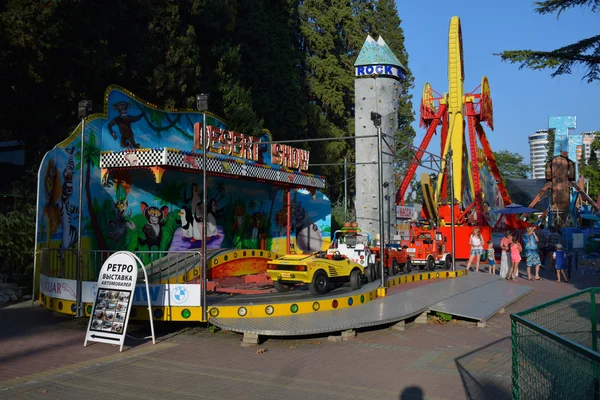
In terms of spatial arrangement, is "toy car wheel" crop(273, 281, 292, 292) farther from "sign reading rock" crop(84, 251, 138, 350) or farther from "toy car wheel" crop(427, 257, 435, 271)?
"toy car wheel" crop(427, 257, 435, 271)

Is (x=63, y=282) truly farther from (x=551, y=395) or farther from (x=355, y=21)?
(x=355, y=21)

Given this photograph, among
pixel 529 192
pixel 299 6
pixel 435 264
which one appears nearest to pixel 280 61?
pixel 299 6

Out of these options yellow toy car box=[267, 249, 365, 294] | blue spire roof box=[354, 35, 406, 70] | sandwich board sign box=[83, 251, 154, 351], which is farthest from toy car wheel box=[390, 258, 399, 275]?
blue spire roof box=[354, 35, 406, 70]

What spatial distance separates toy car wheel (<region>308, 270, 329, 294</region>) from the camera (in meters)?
13.0

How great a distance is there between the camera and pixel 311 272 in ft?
42.3

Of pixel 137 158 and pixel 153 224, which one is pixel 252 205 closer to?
pixel 153 224

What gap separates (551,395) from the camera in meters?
4.30

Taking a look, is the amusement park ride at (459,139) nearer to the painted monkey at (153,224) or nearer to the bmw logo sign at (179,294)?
the painted monkey at (153,224)

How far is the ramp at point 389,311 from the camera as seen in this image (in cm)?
998

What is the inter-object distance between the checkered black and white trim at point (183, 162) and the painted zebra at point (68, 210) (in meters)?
0.82

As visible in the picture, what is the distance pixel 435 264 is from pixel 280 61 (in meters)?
18.6

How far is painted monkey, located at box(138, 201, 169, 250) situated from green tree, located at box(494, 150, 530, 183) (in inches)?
3496

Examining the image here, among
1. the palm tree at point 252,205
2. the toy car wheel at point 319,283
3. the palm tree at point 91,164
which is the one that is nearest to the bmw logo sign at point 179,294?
the toy car wheel at point 319,283

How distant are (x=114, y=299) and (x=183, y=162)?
6.28 metres
